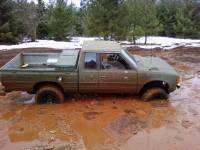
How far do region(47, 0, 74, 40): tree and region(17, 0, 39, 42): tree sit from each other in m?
1.22

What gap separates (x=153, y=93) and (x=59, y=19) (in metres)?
15.6

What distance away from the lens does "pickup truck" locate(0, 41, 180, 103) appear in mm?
7660

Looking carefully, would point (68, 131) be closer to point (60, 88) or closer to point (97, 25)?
point (60, 88)

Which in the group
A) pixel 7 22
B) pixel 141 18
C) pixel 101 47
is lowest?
pixel 101 47

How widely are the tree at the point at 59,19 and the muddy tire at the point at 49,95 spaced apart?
1477 cm

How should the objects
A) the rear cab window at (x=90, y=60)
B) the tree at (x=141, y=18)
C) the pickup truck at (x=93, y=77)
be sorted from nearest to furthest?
the pickup truck at (x=93, y=77) → the rear cab window at (x=90, y=60) → the tree at (x=141, y=18)

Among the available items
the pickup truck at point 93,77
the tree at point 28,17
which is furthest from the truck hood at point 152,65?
the tree at point 28,17

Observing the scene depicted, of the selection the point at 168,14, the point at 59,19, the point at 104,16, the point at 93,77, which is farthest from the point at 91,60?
the point at 168,14

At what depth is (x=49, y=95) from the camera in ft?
26.3

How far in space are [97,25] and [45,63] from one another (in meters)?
11.2

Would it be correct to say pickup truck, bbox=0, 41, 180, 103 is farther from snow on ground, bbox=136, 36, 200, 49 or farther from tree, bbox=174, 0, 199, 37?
tree, bbox=174, 0, 199, 37

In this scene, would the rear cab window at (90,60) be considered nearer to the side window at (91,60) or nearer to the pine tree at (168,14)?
the side window at (91,60)

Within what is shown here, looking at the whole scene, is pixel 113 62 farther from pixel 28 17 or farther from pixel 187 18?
pixel 187 18

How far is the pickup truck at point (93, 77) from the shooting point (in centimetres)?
766
